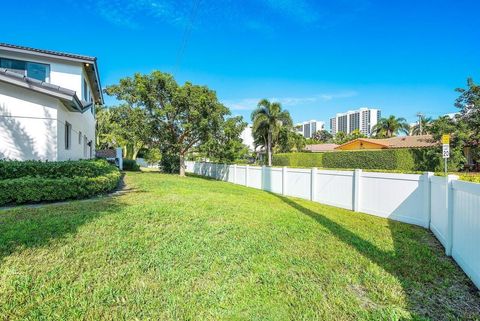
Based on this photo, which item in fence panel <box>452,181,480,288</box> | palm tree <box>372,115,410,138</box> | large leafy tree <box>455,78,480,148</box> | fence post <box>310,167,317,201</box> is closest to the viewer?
fence panel <box>452,181,480,288</box>

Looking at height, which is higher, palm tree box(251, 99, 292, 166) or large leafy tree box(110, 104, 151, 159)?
palm tree box(251, 99, 292, 166)

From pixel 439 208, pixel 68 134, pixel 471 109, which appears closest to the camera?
pixel 439 208

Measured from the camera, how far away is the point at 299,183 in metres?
11.9

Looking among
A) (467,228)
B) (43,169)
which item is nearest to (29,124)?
(43,169)

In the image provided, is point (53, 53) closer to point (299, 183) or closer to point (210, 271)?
point (299, 183)

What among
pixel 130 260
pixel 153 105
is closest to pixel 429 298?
pixel 130 260

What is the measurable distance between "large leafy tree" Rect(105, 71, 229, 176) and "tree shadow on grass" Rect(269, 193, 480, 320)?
1584 centimetres

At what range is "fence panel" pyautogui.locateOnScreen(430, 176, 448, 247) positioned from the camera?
5.27 meters

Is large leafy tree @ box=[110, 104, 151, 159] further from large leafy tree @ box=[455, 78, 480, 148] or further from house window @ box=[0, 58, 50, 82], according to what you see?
large leafy tree @ box=[455, 78, 480, 148]

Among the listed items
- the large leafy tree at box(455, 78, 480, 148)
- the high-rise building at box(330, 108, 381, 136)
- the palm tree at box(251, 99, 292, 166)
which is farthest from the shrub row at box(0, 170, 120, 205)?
the high-rise building at box(330, 108, 381, 136)

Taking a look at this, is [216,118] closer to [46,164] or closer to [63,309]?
[46,164]

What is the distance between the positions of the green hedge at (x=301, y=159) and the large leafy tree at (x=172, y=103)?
14.0 m

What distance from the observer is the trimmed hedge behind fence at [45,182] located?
6.52 meters

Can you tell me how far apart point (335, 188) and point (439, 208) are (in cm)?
416
